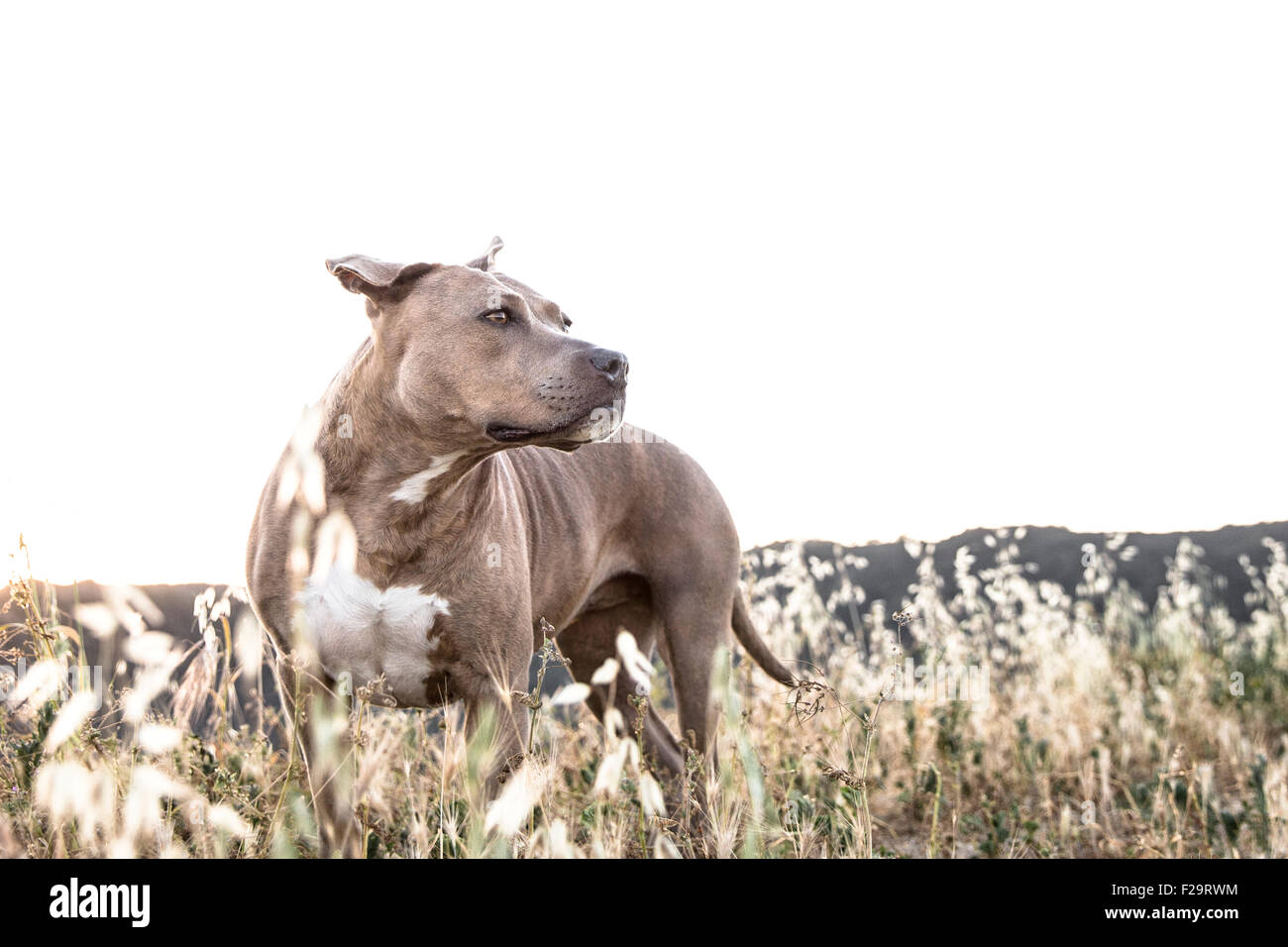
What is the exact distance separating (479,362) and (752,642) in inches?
84.2

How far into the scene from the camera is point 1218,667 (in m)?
6.54

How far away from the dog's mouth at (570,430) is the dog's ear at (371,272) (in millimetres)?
574

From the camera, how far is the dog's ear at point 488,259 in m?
3.55

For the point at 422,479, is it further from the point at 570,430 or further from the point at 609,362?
the point at 609,362

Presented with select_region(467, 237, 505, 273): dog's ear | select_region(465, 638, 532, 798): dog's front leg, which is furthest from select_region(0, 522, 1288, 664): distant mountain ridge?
select_region(465, 638, 532, 798): dog's front leg

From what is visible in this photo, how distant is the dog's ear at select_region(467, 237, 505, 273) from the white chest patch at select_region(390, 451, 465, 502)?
2.27 ft

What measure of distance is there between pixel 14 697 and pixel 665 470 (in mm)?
2638

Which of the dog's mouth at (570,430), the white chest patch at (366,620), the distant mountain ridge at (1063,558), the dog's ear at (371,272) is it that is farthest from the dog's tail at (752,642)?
the distant mountain ridge at (1063,558)

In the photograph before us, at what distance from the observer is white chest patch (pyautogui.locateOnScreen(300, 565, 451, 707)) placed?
10.3 feet

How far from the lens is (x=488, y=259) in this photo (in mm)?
3613

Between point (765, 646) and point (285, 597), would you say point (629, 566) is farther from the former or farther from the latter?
point (285, 597)

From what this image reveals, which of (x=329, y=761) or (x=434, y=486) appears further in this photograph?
(x=434, y=486)

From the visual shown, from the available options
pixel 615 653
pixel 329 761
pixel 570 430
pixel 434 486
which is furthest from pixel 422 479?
pixel 615 653
